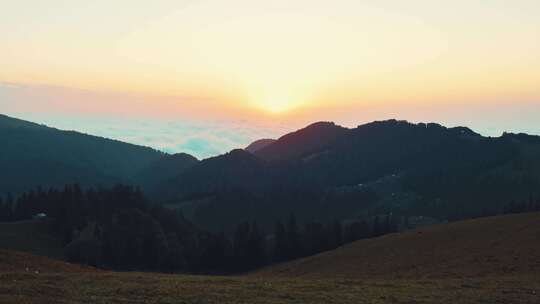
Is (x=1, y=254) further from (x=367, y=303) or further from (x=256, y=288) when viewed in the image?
(x=367, y=303)

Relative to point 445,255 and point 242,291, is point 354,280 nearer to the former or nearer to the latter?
point 242,291

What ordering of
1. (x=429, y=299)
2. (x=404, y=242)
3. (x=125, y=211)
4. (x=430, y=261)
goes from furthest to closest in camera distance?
1. (x=125, y=211)
2. (x=404, y=242)
3. (x=430, y=261)
4. (x=429, y=299)

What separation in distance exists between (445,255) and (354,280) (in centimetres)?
2269

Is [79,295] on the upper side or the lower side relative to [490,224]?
lower

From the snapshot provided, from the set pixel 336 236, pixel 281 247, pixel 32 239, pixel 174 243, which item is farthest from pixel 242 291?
pixel 32 239

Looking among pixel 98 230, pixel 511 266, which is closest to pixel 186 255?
pixel 98 230

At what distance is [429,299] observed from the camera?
3503cm

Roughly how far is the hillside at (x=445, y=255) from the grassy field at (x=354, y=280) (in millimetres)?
116

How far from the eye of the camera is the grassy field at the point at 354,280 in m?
33.4

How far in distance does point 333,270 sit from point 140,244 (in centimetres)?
9571

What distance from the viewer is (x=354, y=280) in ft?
150

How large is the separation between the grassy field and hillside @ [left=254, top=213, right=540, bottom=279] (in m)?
0.12

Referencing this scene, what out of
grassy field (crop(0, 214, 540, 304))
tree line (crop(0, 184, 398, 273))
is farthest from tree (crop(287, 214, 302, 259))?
grassy field (crop(0, 214, 540, 304))

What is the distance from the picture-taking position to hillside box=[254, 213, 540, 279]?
53812 millimetres
